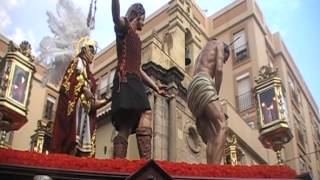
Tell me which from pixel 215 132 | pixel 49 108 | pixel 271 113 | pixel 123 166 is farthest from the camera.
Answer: pixel 49 108

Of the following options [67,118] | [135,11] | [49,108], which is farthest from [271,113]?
[49,108]

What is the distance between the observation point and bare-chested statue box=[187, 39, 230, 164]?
19.8ft

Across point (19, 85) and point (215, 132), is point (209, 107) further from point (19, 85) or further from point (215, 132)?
point (19, 85)

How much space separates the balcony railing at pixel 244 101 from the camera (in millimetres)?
25156

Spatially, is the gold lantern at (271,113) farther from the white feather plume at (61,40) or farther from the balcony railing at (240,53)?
the balcony railing at (240,53)

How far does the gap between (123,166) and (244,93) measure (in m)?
21.7

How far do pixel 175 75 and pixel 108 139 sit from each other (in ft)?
11.6

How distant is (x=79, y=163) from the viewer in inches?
178

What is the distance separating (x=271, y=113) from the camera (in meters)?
8.41

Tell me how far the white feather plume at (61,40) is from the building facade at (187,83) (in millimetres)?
4279

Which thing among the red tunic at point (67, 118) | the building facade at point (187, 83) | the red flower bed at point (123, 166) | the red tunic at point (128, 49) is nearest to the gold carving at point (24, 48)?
the red tunic at point (67, 118)

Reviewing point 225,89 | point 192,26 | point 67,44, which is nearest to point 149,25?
point 192,26

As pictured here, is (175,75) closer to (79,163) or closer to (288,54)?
(79,163)

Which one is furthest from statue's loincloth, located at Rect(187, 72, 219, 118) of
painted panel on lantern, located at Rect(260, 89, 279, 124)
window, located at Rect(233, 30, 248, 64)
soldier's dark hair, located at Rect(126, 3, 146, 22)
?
window, located at Rect(233, 30, 248, 64)
